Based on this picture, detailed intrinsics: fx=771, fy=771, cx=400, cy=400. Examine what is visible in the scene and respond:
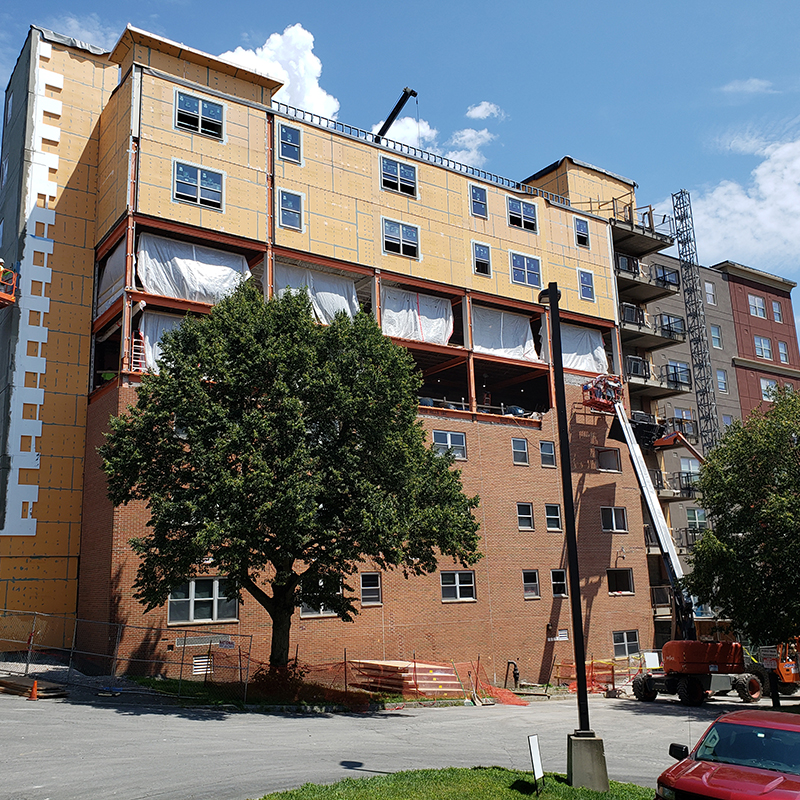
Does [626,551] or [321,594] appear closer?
[321,594]

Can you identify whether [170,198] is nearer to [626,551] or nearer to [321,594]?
[321,594]

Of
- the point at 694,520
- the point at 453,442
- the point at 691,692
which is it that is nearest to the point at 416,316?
the point at 453,442

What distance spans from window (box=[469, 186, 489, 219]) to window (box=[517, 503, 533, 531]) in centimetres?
1593

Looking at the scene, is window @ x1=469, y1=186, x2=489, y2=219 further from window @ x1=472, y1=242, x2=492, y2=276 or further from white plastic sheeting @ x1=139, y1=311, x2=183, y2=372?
white plastic sheeting @ x1=139, y1=311, x2=183, y2=372

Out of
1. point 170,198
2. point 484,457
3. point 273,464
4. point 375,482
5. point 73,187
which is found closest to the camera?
point 273,464

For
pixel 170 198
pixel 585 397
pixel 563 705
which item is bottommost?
pixel 563 705

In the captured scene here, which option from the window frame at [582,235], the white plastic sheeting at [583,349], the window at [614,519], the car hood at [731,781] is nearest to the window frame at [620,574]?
the window at [614,519]

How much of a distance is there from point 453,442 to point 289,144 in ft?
52.7

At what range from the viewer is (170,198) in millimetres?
32125

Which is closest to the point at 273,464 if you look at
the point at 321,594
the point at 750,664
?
Answer: the point at 321,594

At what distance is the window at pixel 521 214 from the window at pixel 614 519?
16.4 metres

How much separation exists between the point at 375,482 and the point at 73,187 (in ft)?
71.0

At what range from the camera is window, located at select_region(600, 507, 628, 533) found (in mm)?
41344

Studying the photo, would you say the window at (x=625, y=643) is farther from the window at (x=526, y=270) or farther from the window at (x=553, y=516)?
the window at (x=526, y=270)
